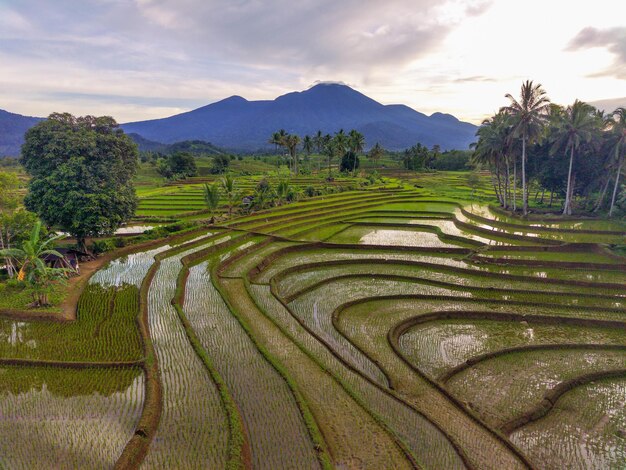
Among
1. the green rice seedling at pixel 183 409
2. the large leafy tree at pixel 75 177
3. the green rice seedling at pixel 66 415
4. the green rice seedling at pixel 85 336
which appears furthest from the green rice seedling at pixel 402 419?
the large leafy tree at pixel 75 177

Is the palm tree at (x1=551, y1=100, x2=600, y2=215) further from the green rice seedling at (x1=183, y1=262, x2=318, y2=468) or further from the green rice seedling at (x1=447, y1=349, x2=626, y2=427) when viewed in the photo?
the green rice seedling at (x1=183, y1=262, x2=318, y2=468)

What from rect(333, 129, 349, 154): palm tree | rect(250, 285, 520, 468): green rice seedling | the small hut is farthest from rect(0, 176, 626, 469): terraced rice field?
rect(333, 129, 349, 154): palm tree

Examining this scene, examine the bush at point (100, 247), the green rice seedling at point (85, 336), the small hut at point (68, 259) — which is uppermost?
the bush at point (100, 247)

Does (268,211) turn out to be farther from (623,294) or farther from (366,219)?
(623,294)

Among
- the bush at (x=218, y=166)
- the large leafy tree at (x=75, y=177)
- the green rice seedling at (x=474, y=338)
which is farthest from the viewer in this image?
the bush at (x=218, y=166)

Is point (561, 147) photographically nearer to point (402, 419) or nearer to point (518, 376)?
point (518, 376)

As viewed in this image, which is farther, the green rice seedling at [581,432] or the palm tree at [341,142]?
the palm tree at [341,142]

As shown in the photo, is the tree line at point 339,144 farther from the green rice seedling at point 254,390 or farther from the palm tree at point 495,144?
the green rice seedling at point 254,390

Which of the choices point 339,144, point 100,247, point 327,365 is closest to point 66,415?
point 327,365
